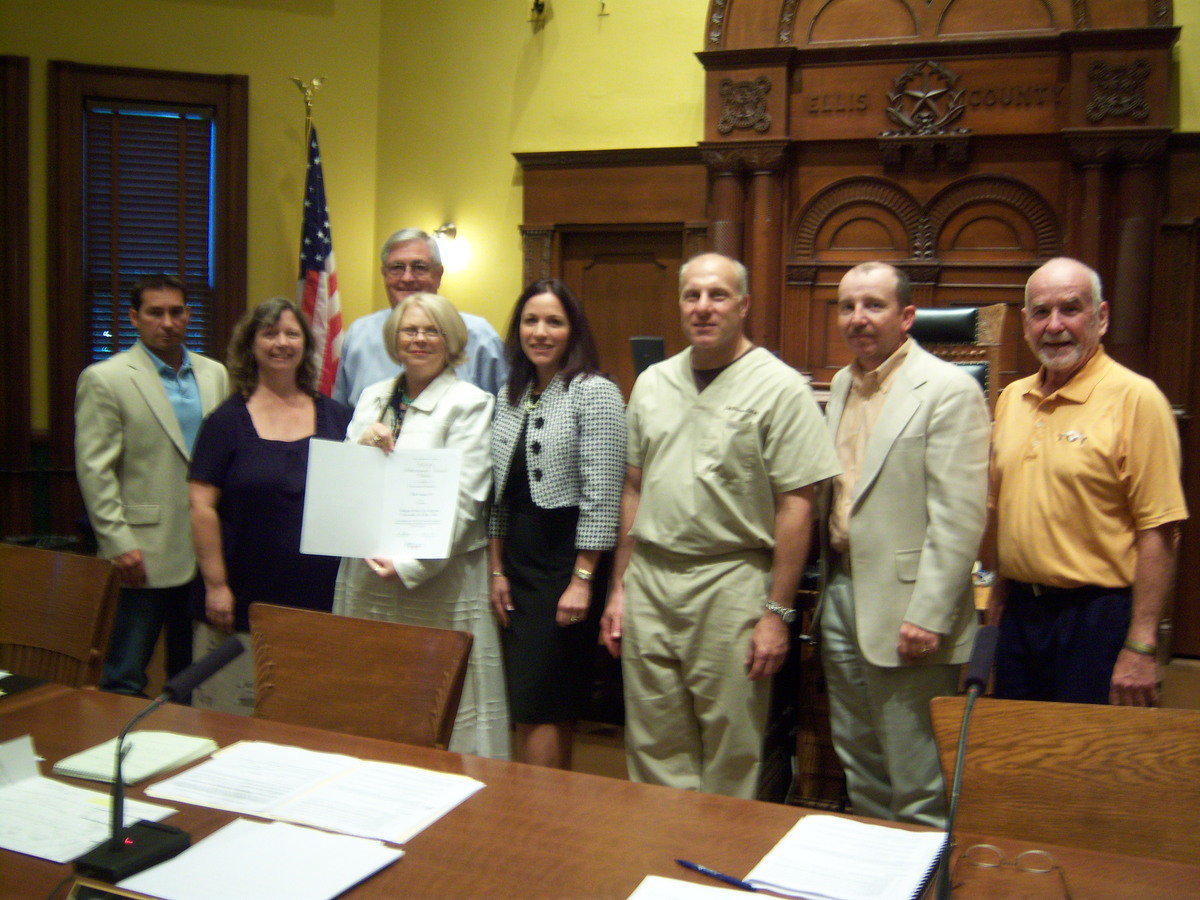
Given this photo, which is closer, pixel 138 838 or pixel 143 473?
pixel 138 838

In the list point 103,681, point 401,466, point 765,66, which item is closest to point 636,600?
point 401,466

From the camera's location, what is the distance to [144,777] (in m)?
1.60

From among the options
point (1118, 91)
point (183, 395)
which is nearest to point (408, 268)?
point (183, 395)

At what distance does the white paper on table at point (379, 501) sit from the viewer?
2.53 m

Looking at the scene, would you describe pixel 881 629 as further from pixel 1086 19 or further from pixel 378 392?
pixel 1086 19

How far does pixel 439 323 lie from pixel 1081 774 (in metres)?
1.82

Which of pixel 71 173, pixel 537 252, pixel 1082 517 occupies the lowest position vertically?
pixel 1082 517

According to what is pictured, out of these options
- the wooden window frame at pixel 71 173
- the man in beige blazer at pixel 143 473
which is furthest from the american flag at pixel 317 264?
the man in beige blazer at pixel 143 473

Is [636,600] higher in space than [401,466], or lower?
lower

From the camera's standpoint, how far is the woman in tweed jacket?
8.68 feet

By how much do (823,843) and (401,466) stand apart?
4.87 feet

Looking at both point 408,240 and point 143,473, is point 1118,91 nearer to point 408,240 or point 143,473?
point 408,240

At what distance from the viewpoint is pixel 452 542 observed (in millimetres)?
2576

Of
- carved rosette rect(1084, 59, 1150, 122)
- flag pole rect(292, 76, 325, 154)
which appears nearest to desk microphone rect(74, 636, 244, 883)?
flag pole rect(292, 76, 325, 154)
